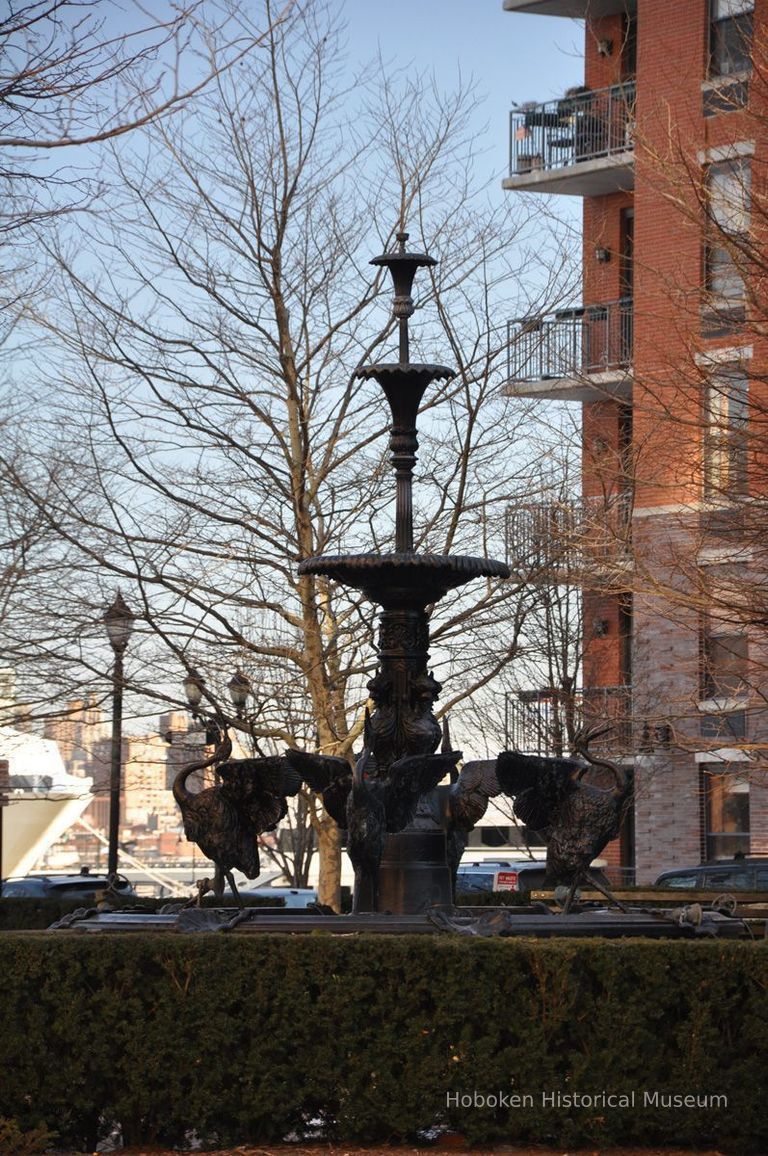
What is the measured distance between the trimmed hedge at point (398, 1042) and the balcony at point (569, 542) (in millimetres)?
9022

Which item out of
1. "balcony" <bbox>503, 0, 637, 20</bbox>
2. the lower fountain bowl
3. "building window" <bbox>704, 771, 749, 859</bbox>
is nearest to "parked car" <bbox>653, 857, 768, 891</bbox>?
"building window" <bbox>704, 771, 749, 859</bbox>

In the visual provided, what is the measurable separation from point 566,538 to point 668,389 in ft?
16.1

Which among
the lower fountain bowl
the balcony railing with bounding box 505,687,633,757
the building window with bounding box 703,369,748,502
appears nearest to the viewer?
the lower fountain bowl

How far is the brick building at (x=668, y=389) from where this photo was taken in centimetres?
1602

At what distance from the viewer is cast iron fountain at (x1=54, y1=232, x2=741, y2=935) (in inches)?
444

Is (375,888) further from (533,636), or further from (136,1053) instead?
(533,636)

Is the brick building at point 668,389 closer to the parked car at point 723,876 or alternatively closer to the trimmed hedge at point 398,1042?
the parked car at point 723,876

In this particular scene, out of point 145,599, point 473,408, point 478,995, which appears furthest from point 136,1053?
point 473,408

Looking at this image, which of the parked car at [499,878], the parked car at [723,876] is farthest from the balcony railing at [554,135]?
the parked car at [723,876]

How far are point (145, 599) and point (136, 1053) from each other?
959 centimetres

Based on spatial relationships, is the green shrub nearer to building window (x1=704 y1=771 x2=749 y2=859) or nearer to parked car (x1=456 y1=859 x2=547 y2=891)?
parked car (x1=456 y1=859 x2=547 y2=891)

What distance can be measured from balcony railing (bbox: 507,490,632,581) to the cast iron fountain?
5.50 m

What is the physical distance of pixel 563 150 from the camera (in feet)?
113

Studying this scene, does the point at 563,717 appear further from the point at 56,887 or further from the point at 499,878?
the point at 56,887
